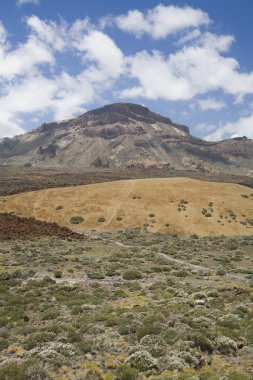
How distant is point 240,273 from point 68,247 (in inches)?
695

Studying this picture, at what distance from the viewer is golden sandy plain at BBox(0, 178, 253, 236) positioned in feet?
210

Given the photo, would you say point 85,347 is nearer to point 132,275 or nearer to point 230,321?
point 230,321

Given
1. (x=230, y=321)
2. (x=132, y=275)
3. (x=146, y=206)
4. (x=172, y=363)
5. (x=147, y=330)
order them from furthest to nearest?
(x=146, y=206), (x=132, y=275), (x=230, y=321), (x=147, y=330), (x=172, y=363)

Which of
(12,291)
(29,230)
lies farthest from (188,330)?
(29,230)

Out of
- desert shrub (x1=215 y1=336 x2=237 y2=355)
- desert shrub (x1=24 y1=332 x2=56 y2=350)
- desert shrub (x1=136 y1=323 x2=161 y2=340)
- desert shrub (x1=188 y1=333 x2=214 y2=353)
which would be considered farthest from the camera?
desert shrub (x1=136 y1=323 x2=161 y2=340)

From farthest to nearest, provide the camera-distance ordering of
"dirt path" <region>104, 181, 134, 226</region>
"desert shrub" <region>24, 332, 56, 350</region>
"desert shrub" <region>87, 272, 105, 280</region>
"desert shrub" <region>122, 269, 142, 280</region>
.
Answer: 1. "dirt path" <region>104, 181, 134, 226</region>
2. "desert shrub" <region>122, 269, 142, 280</region>
3. "desert shrub" <region>87, 272, 105, 280</region>
4. "desert shrub" <region>24, 332, 56, 350</region>

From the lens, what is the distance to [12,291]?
26422mm

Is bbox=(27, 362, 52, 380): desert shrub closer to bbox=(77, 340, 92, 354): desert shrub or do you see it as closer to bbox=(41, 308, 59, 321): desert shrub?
bbox=(77, 340, 92, 354): desert shrub

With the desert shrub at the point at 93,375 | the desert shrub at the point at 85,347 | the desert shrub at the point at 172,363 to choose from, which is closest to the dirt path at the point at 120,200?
the desert shrub at the point at 85,347

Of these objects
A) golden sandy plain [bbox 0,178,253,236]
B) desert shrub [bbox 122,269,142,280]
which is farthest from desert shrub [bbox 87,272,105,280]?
golden sandy plain [bbox 0,178,253,236]

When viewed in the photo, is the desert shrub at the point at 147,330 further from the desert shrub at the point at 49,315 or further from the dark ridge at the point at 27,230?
the dark ridge at the point at 27,230

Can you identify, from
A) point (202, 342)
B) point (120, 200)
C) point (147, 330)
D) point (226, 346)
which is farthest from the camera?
point (120, 200)

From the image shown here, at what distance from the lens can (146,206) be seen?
231ft

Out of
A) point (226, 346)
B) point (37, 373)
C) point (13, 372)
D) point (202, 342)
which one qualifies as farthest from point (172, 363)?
point (13, 372)
